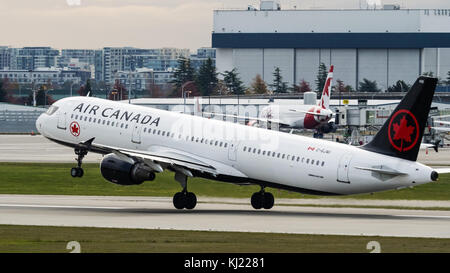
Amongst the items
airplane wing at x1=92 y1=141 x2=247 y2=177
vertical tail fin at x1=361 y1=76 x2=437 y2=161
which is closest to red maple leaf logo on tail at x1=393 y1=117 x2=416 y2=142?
vertical tail fin at x1=361 y1=76 x2=437 y2=161

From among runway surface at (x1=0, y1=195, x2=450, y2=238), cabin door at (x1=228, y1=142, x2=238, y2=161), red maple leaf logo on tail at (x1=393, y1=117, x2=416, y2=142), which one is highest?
red maple leaf logo on tail at (x1=393, y1=117, x2=416, y2=142)

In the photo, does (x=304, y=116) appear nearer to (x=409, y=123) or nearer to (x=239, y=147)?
(x=239, y=147)

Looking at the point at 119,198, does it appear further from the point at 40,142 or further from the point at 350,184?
the point at 40,142

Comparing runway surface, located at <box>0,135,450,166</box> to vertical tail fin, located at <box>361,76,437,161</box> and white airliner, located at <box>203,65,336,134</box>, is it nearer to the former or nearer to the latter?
white airliner, located at <box>203,65,336,134</box>

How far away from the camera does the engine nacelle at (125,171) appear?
46.8 m

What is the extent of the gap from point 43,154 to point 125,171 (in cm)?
4908

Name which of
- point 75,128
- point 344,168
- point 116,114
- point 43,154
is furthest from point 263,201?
point 43,154

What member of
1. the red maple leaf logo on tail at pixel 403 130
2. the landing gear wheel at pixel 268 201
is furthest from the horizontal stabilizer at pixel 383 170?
the landing gear wheel at pixel 268 201

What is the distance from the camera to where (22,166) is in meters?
76.2

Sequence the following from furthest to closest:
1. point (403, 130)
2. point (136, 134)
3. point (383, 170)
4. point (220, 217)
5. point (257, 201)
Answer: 1. point (136, 134)
2. point (257, 201)
3. point (220, 217)
4. point (383, 170)
5. point (403, 130)

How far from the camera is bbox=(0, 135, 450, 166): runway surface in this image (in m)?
86.6

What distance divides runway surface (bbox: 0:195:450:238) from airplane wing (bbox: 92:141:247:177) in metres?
1.94

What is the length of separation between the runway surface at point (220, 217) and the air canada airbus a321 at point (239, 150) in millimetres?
1463

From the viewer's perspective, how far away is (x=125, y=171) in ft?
154
